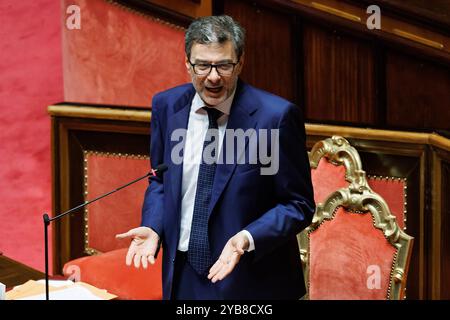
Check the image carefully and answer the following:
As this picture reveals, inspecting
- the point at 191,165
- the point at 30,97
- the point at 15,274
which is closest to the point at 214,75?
the point at 191,165

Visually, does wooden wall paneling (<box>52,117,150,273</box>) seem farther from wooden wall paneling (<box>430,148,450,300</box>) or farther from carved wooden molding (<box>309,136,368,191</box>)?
wooden wall paneling (<box>430,148,450,300</box>)

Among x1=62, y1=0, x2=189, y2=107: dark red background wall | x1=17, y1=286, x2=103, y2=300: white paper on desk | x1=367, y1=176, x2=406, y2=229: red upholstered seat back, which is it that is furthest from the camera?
x1=62, y1=0, x2=189, y2=107: dark red background wall

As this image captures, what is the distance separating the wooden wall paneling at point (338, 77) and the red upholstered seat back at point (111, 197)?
33.6 inches

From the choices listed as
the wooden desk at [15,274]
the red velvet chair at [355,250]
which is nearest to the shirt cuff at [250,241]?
the red velvet chair at [355,250]

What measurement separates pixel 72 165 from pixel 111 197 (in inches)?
9.4

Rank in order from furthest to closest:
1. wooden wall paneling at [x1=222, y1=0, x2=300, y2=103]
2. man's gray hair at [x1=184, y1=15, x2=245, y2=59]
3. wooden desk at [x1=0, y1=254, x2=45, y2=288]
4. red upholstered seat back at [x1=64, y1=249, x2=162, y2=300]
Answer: wooden wall paneling at [x1=222, y1=0, x2=300, y2=103]
red upholstered seat back at [x1=64, y1=249, x2=162, y2=300]
wooden desk at [x1=0, y1=254, x2=45, y2=288]
man's gray hair at [x1=184, y1=15, x2=245, y2=59]

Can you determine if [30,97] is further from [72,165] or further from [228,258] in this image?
[228,258]

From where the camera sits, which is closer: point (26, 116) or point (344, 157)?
point (344, 157)

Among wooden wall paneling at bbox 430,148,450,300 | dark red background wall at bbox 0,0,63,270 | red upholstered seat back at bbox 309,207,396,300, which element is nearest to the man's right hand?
red upholstered seat back at bbox 309,207,396,300

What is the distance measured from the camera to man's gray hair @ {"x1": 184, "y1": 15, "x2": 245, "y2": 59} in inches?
83.5

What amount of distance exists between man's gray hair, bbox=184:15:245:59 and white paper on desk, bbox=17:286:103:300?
2.56 ft

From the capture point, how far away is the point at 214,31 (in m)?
2.12

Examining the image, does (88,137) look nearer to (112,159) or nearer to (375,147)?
(112,159)

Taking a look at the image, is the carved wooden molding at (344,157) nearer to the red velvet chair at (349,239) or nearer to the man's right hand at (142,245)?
the red velvet chair at (349,239)
